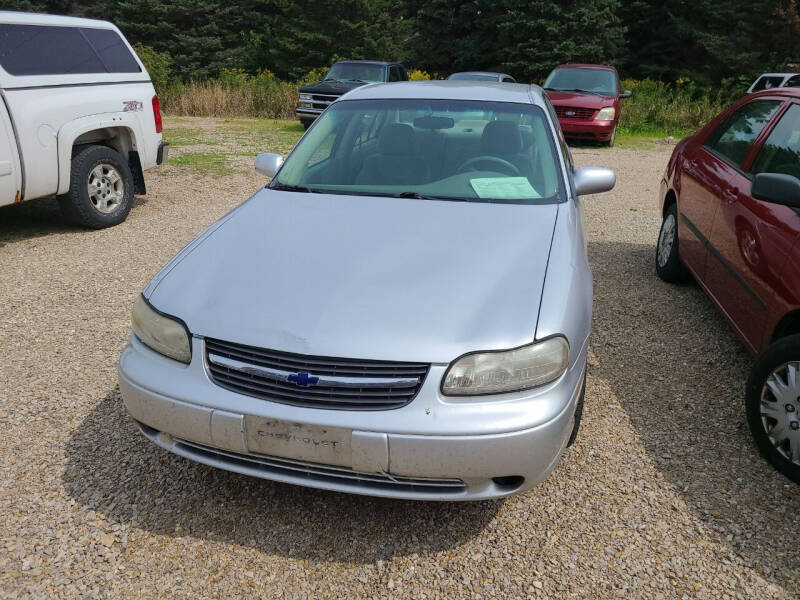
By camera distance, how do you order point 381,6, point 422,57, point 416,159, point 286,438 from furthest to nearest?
1. point 422,57
2. point 381,6
3. point 416,159
4. point 286,438

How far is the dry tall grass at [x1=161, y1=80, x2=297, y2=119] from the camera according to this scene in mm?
18391

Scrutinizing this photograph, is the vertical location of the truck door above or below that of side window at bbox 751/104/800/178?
below

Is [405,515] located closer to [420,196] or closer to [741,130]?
[420,196]

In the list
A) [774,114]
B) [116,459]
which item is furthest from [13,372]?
[774,114]

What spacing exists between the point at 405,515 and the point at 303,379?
0.81 meters

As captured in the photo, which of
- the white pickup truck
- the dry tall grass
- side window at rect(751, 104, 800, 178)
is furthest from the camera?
the dry tall grass

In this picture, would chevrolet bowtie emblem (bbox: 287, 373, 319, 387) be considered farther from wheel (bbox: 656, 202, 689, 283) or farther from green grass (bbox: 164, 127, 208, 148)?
green grass (bbox: 164, 127, 208, 148)

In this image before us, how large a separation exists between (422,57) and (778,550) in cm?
3342

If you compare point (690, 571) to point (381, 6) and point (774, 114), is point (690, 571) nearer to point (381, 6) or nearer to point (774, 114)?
point (774, 114)

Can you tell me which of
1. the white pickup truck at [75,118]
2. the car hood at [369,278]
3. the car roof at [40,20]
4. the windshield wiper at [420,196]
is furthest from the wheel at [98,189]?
the windshield wiper at [420,196]

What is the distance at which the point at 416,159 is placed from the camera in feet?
11.9

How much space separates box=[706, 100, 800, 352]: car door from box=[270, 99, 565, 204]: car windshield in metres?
1.06

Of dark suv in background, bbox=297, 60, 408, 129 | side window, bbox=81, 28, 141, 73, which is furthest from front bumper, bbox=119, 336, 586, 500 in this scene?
dark suv in background, bbox=297, 60, 408, 129

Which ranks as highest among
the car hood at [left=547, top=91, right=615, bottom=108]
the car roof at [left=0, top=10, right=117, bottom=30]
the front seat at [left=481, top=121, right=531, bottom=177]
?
the car roof at [left=0, top=10, right=117, bottom=30]
